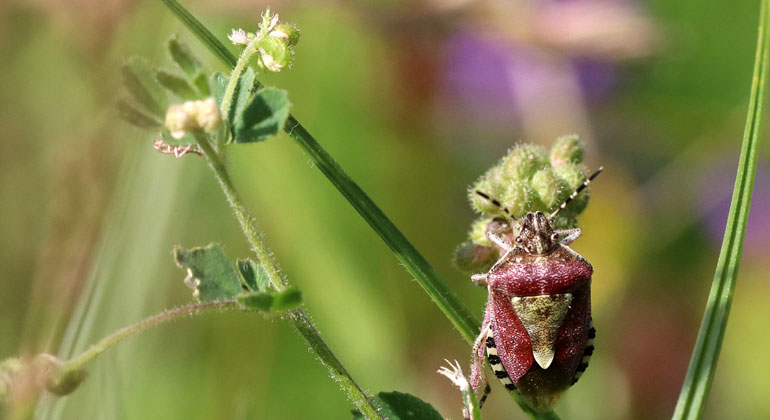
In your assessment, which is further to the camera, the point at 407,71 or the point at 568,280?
the point at 407,71

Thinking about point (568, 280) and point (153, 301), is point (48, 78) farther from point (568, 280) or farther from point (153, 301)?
point (568, 280)

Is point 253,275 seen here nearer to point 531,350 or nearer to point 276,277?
point 276,277

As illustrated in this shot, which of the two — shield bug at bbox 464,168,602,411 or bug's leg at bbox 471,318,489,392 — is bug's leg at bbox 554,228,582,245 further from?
bug's leg at bbox 471,318,489,392


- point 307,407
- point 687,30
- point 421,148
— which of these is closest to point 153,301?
point 307,407

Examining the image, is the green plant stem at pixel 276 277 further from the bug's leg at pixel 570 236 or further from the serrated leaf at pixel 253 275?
the bug's leg at pixel 570 236

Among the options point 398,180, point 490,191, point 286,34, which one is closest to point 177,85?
point 286,34

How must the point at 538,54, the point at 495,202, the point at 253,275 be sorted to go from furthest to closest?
the point at 538,54 < the point at 495,202 < the point at 253,275

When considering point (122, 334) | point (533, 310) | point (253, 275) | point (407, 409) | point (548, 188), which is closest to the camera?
point (122, 334)
